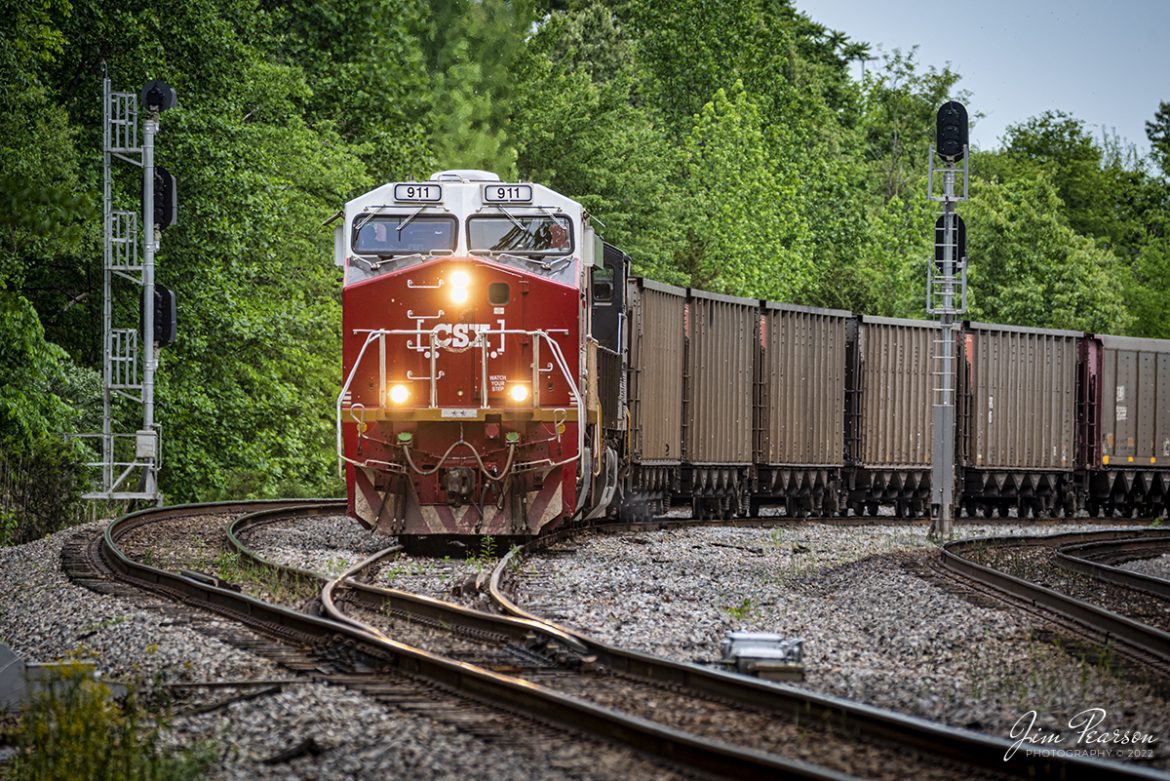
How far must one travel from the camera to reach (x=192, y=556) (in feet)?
56.6

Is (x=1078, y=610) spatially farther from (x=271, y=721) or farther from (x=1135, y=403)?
(x=1135, y=403)

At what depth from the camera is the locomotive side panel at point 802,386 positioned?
28.0 m

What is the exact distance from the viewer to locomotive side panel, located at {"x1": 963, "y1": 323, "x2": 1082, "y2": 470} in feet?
102

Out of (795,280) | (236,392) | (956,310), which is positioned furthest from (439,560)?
(795,280)

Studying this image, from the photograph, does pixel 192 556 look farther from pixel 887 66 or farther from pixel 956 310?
pixel 887 66

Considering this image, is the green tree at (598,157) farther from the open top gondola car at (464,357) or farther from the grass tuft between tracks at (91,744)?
the grass tuft between tracks at (91,744)

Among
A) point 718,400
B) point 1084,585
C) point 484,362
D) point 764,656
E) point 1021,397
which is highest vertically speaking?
point 484,362

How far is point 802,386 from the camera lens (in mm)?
28703

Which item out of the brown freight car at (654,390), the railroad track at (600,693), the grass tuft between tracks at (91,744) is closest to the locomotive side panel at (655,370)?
the brown freight car at (654,390)

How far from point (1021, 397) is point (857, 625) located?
2012 centimetres

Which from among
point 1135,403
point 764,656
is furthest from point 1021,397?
point 764,656

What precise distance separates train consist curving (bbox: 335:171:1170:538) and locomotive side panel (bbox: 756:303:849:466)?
0.04 m

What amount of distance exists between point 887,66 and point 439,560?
71.8m

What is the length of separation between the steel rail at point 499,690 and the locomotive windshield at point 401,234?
4468 millimetres
